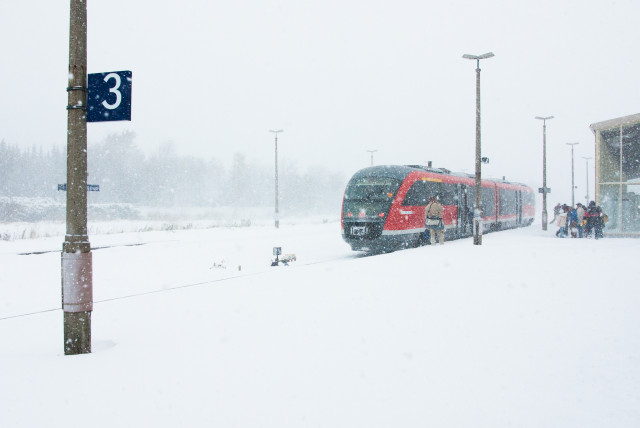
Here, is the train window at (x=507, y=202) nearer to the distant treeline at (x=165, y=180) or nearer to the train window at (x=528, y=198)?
the train window at (x=528, y=198)

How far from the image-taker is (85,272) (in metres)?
5.48

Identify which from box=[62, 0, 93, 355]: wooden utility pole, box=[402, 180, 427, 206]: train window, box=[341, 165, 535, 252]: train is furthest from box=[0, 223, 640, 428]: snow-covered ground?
box=[402, 180, 427, 206]: train window

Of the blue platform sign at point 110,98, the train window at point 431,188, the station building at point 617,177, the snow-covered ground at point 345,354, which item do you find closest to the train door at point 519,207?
the station building at point 617,177

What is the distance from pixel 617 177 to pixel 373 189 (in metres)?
18.3

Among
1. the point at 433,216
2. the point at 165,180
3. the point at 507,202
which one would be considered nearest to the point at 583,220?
the point at 507,202

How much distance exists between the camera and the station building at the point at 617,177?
24.7 m

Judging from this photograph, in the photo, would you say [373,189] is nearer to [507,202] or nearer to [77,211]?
[77,211]

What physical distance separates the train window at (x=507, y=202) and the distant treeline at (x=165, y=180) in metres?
60.9

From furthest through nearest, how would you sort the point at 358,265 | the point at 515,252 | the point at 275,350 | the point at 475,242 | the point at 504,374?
the point at 475,242 < the point at 515,252 < the point at 358,265 < the point at 275,350 < the point at 504,374

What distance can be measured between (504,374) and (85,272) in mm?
4357

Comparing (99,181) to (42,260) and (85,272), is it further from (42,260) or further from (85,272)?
(85,272)

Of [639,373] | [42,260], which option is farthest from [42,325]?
[42,260]

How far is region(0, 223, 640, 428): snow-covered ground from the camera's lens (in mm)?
3867

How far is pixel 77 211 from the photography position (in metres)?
5.45
